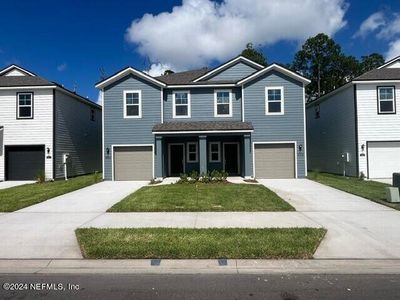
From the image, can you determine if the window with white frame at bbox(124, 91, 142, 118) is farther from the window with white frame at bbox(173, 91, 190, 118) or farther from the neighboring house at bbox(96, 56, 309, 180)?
the window with white frame at bbox(173, 91, 190, 118)

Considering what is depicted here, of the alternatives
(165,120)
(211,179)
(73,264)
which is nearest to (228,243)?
(73,264)

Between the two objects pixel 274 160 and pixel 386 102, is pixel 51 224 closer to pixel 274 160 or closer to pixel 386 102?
pixel 274 160

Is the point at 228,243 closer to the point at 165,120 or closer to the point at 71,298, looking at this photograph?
the point at 71,298

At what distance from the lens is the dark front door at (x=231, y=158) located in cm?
2183

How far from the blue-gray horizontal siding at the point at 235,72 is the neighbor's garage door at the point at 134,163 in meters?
6.44

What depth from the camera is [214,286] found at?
16.6ft

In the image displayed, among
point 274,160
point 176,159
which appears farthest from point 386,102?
point 176,159

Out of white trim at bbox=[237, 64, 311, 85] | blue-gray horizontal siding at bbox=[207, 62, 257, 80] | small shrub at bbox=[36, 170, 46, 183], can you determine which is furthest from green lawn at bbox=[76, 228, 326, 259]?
blue-gray horizontal siding at bbox=[207, 62, 257, 80]

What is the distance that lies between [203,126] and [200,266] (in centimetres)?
1411

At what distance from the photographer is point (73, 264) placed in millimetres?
6113

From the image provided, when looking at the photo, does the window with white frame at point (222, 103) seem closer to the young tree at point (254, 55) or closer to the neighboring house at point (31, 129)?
the neighboring house at point (31, 129)

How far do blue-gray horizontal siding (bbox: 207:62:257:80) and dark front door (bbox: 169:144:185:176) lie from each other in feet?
16.2

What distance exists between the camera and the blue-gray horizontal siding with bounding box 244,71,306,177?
20047 millimetres

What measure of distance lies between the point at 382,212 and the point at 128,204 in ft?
25.9
